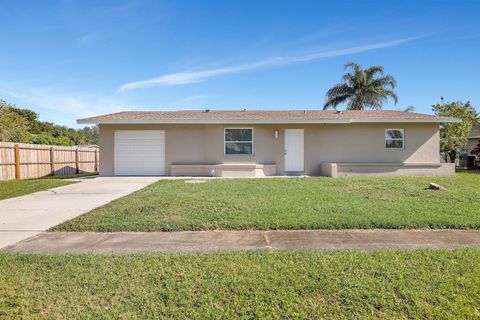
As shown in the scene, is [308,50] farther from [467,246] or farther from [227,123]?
[467,246]

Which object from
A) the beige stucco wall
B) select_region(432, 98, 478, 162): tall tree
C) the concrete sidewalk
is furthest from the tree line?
select_region(432, 98, 478, 162): tall tree

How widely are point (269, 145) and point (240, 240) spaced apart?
34.1 ft

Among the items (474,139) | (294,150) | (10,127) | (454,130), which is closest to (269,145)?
(294,150)

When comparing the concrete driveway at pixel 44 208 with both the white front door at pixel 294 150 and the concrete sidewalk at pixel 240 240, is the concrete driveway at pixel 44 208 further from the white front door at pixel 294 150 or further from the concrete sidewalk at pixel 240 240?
the white front door at pixel 294 150

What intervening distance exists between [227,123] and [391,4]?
8966 mm

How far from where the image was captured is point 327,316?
242 cm

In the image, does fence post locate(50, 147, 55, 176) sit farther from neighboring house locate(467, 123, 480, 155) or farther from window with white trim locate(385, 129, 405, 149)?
neighboring house locate(467, 123, 480, 155)

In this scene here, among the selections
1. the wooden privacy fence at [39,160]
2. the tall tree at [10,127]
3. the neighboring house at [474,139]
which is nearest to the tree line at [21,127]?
the tall tree at [10,127]

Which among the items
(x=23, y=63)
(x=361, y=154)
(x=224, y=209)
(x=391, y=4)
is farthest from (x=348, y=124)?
(x=23, y=63)

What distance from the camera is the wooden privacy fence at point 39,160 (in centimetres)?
1381

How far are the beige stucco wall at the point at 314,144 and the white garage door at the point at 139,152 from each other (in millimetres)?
259

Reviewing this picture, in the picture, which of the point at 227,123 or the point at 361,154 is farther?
the point at 361,154

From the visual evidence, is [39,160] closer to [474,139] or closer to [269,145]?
[269,145]

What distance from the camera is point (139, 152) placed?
14609 mm
